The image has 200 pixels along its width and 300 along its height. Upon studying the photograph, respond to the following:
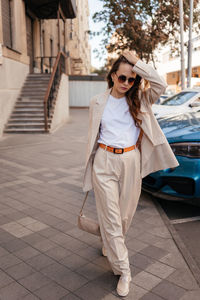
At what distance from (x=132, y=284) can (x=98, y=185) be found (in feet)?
2.81

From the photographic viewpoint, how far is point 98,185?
2627 mm

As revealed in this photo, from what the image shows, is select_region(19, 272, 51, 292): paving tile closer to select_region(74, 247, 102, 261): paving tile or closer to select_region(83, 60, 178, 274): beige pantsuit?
select_region(74, 247, 102, 261): paving tile

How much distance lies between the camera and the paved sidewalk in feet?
8.58

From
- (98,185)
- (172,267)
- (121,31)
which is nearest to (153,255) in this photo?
(172,267)

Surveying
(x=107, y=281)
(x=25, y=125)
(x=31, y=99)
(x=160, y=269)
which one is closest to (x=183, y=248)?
(x=160, y=269)

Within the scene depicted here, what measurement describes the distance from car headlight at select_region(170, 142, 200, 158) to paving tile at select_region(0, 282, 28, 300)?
2.42m

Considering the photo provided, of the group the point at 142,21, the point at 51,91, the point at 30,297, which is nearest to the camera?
the point at 30,297

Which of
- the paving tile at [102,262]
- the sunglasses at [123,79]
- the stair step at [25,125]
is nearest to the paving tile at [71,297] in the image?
the paving tile at [102,262]

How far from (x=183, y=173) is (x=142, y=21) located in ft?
67.9

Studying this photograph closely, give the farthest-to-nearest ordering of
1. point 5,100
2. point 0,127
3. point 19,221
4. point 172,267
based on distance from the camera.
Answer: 1. point 5,100
2. point 0,127
3. point 19,221
4. point 172,267

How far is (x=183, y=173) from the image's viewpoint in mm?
4016

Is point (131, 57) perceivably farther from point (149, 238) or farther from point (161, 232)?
point (161, 232)

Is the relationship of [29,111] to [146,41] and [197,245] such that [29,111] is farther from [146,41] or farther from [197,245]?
[146,41]

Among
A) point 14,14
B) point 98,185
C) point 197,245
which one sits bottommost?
point 197,245
